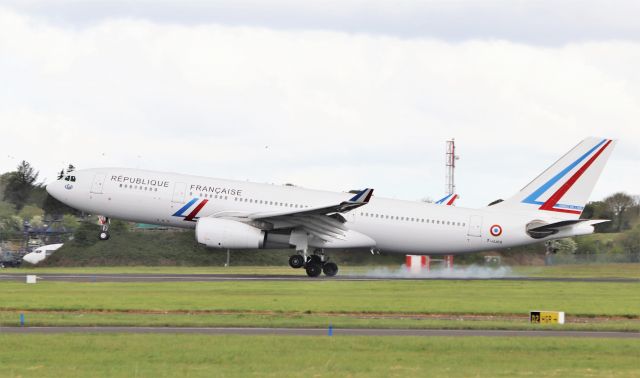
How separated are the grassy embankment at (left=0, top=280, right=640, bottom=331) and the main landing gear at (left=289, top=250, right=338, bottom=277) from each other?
457cm

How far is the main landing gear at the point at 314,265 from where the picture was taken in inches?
2101

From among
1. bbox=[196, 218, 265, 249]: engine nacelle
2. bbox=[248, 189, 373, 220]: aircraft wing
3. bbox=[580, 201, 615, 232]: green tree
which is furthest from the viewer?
bbox=[580, 201, 615, 232]: green tree

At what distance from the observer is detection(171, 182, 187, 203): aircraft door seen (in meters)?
53.2

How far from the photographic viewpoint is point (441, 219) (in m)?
55.0

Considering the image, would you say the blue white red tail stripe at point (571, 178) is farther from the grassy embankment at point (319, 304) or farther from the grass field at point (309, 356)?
the grass field at point (309, 356)

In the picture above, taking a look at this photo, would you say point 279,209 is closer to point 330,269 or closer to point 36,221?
point 330,269

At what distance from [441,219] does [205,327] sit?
29.3 metres

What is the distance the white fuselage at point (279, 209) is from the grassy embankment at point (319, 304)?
20.0ft

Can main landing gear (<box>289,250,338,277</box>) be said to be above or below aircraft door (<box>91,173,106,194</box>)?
below

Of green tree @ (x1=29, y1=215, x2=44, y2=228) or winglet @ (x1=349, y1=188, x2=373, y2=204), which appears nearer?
winglet @ (x1=349, y1=188, x2=373, y2=204)

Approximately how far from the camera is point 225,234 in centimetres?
5106

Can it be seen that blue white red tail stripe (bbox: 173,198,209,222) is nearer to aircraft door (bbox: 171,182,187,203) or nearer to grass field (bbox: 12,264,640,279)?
aircraft door (bbox: 171,182,187,203)

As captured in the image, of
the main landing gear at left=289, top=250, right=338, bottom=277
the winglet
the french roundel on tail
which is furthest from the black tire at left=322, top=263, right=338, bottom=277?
the french roundel on tail

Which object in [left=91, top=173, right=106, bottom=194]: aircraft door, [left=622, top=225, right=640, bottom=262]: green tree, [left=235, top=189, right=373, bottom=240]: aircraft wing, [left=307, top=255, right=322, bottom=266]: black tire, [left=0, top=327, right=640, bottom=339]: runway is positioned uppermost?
[left=622, top=225, right=640, bottom=262]: green tree
